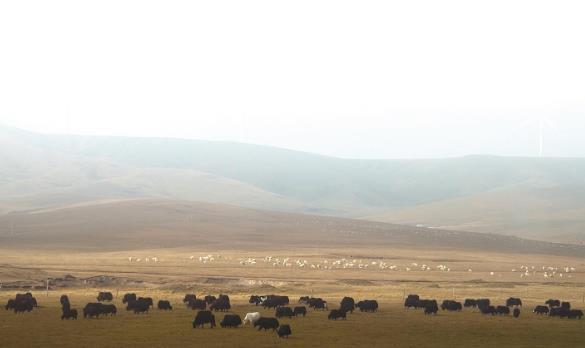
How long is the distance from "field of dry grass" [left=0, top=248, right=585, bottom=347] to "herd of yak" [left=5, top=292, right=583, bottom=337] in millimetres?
571

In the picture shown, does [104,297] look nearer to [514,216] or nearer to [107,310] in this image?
[107,310]

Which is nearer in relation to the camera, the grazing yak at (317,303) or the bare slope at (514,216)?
the grazing yak at (317,303)

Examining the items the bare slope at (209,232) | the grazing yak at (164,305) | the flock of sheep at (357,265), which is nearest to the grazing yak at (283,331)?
the grazing yak at (164,305)

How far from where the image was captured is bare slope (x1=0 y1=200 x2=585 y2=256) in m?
95.8

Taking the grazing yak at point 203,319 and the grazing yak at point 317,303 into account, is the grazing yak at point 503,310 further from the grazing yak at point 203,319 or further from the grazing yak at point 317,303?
the grazing yak at point 203,319

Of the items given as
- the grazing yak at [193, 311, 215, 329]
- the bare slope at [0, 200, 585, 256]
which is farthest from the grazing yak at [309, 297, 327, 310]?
the bare slope at [0, 200, 585, 256]

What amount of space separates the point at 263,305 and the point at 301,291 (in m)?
9.83

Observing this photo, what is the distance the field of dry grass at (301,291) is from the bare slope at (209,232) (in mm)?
10329

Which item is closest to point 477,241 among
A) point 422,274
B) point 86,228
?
point 422,274

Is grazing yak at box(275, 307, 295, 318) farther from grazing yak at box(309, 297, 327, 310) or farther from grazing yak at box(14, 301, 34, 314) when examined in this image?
grazing yak at box(14, 301, 34, 314)

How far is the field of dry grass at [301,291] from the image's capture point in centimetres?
2825

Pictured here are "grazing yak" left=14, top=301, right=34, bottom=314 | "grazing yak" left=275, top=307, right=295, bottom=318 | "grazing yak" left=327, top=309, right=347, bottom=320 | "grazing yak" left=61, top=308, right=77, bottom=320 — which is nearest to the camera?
"grazing yak" left=61, top=308, right=77, bottom=320

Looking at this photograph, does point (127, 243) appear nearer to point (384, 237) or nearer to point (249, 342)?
point (384, 237)

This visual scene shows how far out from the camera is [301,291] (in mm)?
48750
